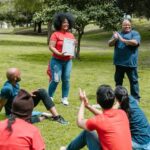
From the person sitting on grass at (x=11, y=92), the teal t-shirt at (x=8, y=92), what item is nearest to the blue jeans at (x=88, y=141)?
the person sitting on grass at (x=11, y=92)

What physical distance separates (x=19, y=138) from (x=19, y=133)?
0.16 feet

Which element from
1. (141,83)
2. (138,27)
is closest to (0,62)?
(141,83)

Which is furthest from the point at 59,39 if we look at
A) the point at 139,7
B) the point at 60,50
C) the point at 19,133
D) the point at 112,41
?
the point at 139,7

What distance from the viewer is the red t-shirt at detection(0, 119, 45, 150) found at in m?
4.75

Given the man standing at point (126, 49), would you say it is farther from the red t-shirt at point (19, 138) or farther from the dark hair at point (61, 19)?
the red t-shirt at point (19, 138)

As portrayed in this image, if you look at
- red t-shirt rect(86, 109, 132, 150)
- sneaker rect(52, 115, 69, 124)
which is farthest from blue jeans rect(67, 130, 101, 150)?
sneaker rect(52, 115, 69, 124)

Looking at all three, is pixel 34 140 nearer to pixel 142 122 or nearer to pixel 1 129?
pixel 1 129

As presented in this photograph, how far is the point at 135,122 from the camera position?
6242mm

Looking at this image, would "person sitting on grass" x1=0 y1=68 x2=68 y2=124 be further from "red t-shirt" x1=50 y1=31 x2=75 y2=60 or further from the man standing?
the man standing

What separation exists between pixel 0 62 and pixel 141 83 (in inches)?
313

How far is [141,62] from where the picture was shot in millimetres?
22734

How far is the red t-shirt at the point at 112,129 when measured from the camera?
5.48 meters

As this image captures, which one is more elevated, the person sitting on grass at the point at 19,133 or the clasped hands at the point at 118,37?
the clasped hands at the point at 118,37

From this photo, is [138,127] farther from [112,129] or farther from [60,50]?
[60,50]
